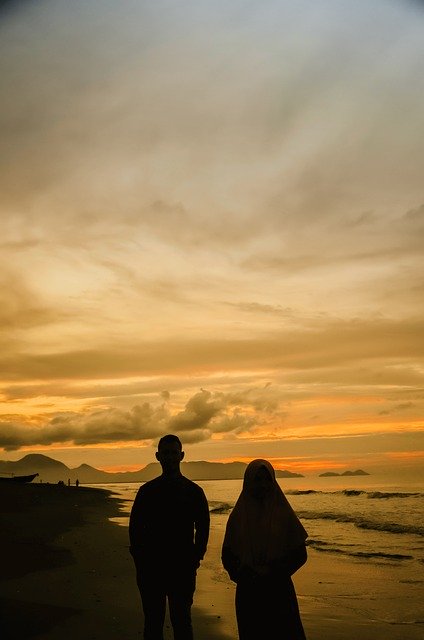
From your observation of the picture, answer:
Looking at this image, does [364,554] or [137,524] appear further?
[364,554]

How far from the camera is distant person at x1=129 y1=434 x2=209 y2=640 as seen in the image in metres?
4.51

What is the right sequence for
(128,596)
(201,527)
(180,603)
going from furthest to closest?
(128,596), (201,527), (180,603)

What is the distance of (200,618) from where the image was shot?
8312mm

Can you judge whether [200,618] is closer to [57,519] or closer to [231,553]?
[231,553]

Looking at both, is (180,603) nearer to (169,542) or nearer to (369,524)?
(169,542)

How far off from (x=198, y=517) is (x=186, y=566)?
1.10ft

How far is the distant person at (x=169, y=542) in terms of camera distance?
4.51 m

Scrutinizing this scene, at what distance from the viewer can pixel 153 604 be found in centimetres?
450

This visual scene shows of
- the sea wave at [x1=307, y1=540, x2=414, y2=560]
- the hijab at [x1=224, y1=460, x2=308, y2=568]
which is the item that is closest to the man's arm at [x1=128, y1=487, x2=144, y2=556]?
the hijab at [x1=224, y1=460, x2=308, y2=568]

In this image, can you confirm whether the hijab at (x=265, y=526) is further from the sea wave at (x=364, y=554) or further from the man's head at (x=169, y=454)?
the sea wave at (x=364, y=554)

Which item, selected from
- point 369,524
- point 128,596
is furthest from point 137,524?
point 369,524

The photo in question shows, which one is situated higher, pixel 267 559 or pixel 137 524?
pixel 137 524

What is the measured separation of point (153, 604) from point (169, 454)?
1014 millimetres

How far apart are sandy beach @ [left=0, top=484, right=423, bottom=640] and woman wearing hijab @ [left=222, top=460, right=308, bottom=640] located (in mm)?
2976
